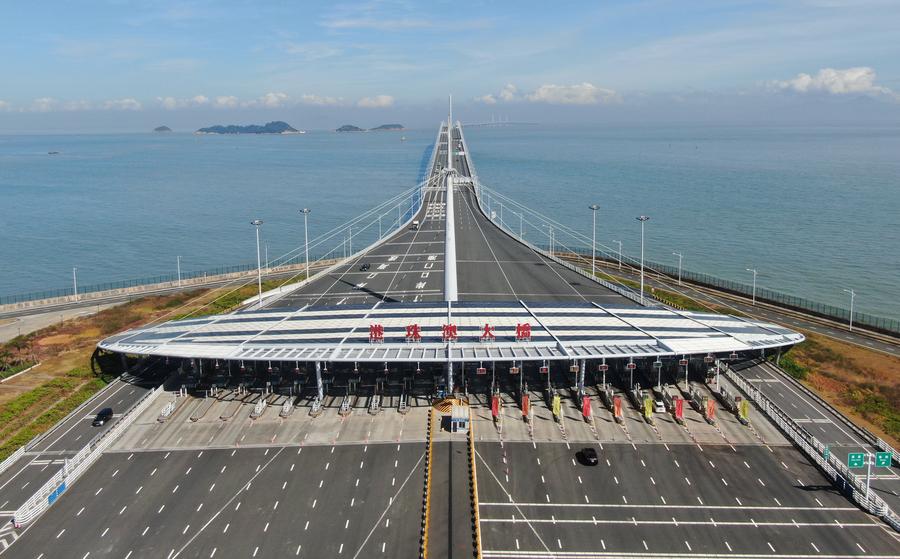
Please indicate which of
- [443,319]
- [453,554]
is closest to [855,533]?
[453,554]

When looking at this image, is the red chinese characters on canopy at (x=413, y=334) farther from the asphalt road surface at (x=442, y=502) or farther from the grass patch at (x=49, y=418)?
the grass patch at (x=49, y=418)

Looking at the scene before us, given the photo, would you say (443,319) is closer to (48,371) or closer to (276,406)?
(276,406)

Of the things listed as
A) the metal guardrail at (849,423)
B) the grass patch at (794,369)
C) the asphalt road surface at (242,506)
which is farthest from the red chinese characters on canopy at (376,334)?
the grass patch at (794,369)

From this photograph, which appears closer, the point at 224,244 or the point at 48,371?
the point at 48,371

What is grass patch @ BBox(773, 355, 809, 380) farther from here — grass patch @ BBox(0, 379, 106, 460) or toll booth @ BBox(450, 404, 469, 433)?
grass patch @ BBox(0, 379, 106, 460)

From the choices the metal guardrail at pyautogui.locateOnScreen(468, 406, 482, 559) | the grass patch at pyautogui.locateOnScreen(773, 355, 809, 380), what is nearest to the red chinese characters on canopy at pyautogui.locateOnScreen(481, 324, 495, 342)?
the metal guardrail at pyautogui.locateOnScreen(468, 406, 482, 559)

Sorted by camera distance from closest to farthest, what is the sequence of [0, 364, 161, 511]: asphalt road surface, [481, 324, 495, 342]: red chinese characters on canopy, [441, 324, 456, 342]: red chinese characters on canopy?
[0, 364, 161, 511]: asphalt road surface → [441, 324, 456, 342]: red chinese characters on canopy → [481, 324, 495, 342]: red chinese characters on canopy
